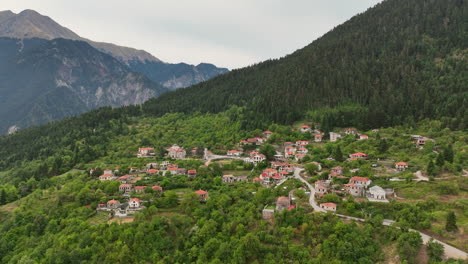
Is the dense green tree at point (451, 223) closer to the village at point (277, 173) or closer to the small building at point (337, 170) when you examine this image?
the village at point (277, 173)

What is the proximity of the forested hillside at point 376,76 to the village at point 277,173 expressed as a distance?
13.6 m

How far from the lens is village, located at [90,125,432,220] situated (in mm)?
40156

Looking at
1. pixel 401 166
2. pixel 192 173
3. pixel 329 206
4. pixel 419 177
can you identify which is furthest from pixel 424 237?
pixel 192 173

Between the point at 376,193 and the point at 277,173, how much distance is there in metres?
16.7

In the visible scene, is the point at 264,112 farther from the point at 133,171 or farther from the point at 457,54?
the point at 457,54

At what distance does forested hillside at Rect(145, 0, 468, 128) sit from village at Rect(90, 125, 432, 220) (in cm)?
1357

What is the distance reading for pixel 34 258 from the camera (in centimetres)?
3703

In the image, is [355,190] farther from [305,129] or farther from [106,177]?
[106,177]

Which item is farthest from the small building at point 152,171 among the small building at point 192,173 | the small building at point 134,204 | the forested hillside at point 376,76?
the forested hillside at point 376,76

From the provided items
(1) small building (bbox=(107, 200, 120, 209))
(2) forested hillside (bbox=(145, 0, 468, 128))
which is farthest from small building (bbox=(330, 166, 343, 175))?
(1) small building (bbox=(107, 200, 120, 209))

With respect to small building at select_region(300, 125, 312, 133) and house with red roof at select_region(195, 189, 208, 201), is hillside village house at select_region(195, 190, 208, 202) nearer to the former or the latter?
house with red roof at select_region(195, 189, 208, 201)

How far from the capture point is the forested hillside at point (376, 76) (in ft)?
236

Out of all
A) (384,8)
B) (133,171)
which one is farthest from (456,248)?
(384,8)

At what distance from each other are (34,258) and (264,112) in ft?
219
